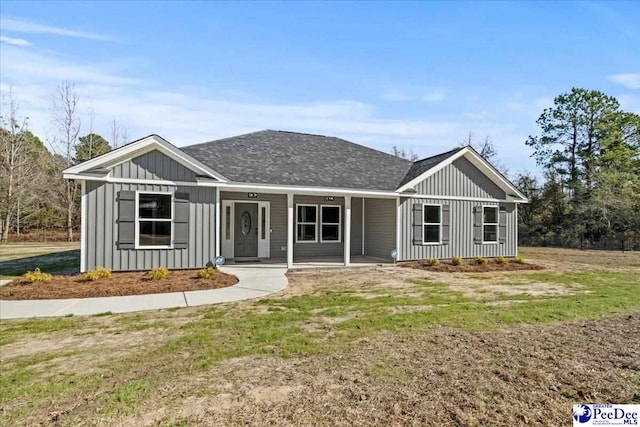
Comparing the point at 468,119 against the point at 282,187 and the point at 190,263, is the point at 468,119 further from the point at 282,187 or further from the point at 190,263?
the point at 190,263

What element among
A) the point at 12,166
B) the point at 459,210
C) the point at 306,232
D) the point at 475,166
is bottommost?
the point at 306,232

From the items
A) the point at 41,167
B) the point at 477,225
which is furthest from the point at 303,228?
the point at 41,167

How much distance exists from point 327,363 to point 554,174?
30.8 meters

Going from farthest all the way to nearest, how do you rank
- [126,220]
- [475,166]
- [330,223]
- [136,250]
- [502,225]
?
1. [502,225]
2. [330,223]
3. [475,166]
4. [136,250]
5. [126,220]

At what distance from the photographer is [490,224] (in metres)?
15.0

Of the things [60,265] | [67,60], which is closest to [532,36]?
[67,60]

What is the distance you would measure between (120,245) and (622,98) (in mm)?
33624

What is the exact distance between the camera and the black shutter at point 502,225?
15.1 metres

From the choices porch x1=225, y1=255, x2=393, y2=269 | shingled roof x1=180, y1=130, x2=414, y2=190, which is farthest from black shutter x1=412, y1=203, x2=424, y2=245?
porch x1=225, y1=255, x2=393, y2=269

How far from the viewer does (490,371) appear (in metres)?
3.70

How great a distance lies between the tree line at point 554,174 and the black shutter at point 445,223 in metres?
14.0

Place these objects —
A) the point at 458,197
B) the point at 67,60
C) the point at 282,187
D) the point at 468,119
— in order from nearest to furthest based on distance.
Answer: the point at 282,187 → the point at 67,60 → the point at 458,197 → the point at 468,119

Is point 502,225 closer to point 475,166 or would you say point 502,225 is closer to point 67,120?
point 475,166

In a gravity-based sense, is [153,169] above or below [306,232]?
above
